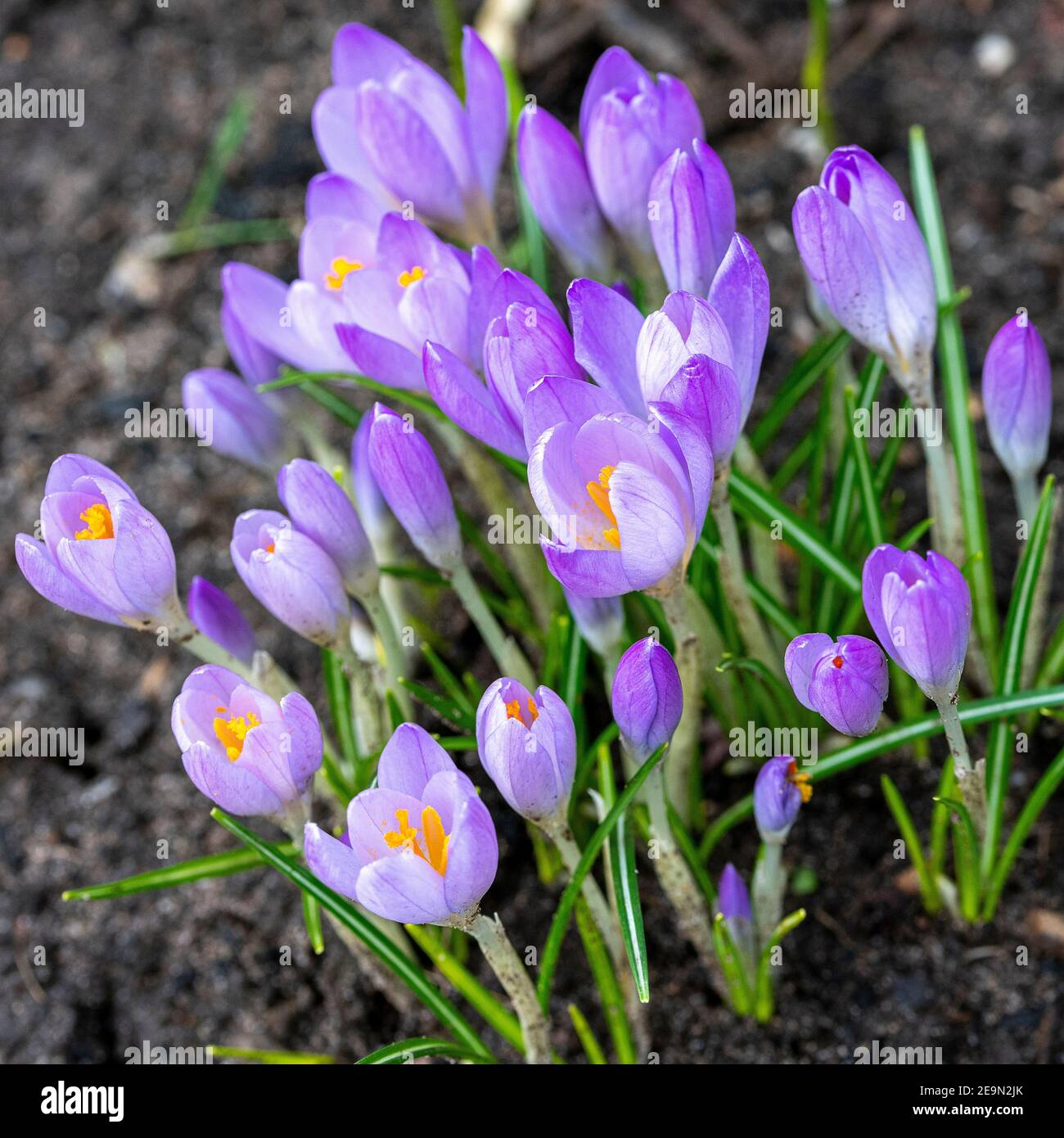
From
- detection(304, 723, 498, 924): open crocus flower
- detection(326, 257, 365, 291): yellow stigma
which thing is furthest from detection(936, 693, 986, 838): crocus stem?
detection(326, 257, 365, 291): yellow stigma

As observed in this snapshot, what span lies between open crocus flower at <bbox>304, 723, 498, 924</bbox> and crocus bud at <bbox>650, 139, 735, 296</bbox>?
580 mm

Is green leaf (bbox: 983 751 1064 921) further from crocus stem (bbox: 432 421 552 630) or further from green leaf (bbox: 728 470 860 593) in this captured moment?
crocus stem (bbox: 432 421 552 630)

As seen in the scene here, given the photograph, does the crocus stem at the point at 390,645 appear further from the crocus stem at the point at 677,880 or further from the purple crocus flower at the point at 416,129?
the purple crocus flower at the point at 416,129

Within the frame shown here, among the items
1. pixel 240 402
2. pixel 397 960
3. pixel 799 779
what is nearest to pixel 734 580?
pixel 799 779

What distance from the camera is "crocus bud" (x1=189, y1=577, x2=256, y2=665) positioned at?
157 cm

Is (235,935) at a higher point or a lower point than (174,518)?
lower

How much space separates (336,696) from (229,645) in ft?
0.57

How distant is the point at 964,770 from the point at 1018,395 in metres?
0.46

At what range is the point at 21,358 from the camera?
288cm

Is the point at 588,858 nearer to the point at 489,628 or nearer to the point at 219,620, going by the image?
the point at 489,628

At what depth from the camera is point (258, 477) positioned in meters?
2.61
